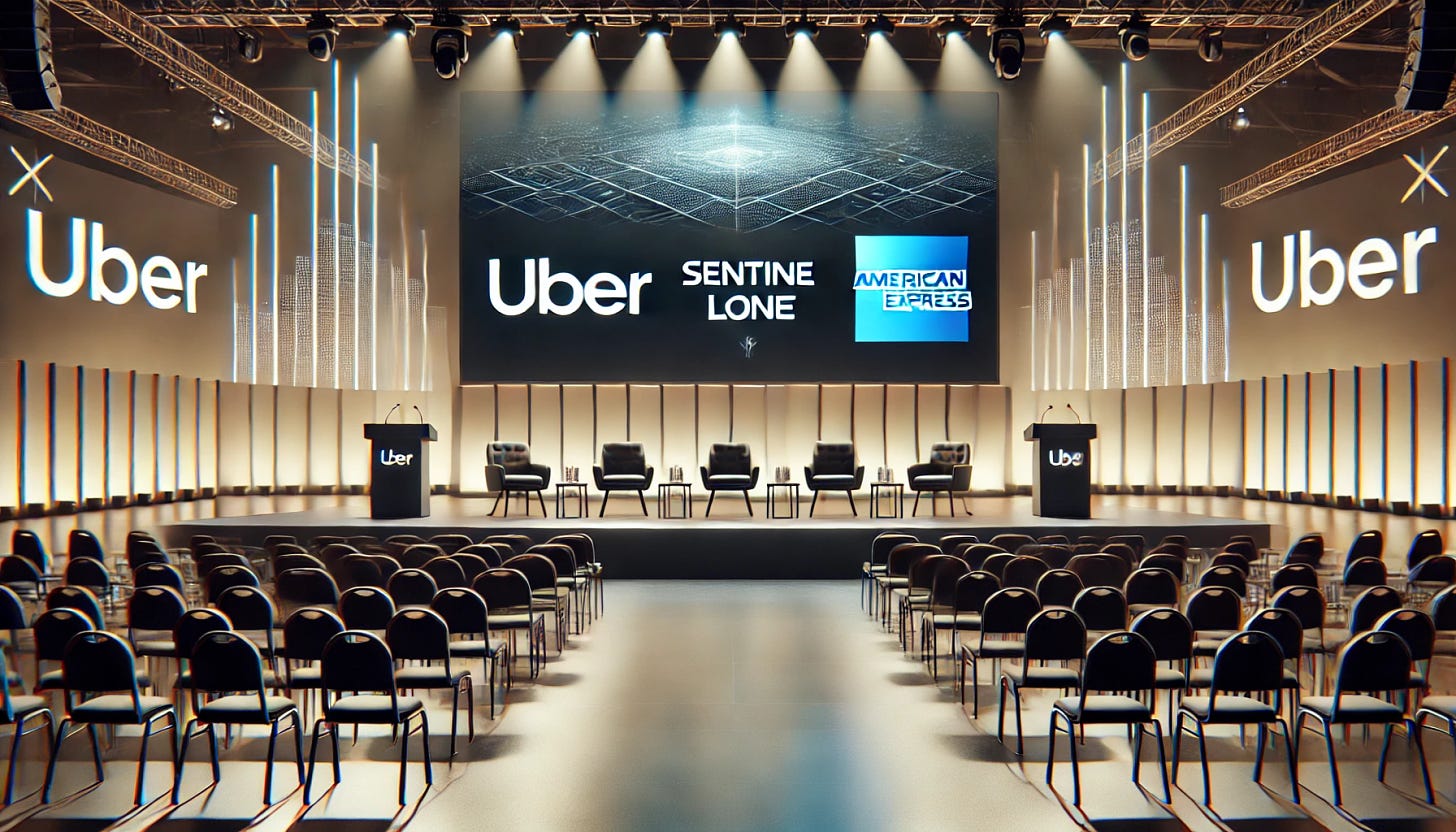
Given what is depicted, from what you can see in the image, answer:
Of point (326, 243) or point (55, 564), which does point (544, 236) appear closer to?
point (326, 243)

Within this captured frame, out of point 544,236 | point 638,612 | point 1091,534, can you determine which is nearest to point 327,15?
point 544,236

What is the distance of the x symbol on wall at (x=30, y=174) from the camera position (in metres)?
13.2

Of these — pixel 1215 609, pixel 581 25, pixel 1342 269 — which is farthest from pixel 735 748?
pixel 1342 269

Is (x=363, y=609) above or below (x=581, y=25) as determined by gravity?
below

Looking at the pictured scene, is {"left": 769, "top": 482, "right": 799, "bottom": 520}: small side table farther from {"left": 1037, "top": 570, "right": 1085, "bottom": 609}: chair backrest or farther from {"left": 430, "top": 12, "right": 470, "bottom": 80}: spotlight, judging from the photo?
{"left": 430, "top": 12, "right": 470, "bottom": 80}: spotlight

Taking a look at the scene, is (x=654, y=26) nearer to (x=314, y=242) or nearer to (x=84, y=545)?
(x=314, y=242)

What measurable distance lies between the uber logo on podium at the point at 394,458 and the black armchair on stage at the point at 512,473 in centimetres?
93

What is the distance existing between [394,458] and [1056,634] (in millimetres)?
8841

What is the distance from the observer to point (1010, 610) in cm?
586

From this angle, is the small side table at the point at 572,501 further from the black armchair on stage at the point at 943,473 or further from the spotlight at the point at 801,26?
the spotlight at the point at 801,26

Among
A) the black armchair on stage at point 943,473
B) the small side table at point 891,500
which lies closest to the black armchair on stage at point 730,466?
the small side table at point 891,500

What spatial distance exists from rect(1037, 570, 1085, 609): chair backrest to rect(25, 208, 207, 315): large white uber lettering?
42.6 ft

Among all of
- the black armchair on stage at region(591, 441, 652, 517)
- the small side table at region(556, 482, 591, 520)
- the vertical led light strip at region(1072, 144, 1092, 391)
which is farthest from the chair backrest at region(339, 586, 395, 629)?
the vertical led light strip at region(1072, 144, 1092, 391)

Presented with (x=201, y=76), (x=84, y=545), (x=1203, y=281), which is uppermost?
(x=201, y=76)
